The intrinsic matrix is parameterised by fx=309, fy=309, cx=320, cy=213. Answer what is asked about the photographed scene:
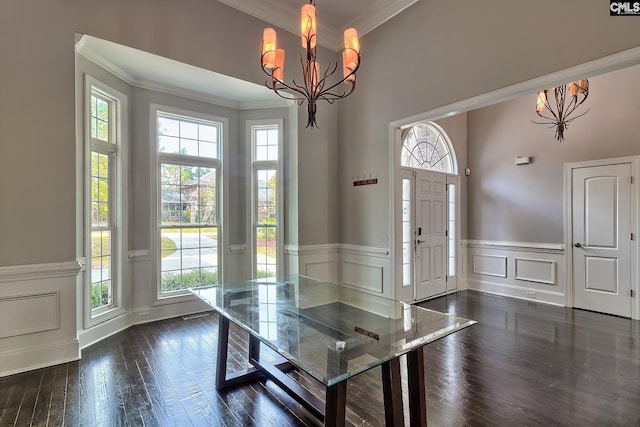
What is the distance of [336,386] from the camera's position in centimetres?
144

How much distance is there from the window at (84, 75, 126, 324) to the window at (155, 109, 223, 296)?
462mm

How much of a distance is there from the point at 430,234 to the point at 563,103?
2525mm

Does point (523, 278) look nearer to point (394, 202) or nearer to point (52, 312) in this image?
point (394, 202)

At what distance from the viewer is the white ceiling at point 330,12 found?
12.4 ft

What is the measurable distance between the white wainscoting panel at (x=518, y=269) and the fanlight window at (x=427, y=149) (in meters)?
1.54

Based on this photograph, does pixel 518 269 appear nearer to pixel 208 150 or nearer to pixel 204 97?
pixel 208 150

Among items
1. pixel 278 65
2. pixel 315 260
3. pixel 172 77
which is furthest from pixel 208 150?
pixel 278 65

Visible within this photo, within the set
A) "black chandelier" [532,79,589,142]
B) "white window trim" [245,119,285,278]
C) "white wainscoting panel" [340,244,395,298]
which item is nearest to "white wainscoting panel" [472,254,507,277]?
"black chandelier" [532,79,589,142]

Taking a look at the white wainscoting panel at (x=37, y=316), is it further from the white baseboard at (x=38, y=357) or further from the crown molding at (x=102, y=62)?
the crown molding at (x=102, y=62)

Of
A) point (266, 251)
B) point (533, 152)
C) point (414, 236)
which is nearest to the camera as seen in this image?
point (266, 251)

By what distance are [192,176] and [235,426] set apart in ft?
10.6

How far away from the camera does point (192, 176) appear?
14.2 ft

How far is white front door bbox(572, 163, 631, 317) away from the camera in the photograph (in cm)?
410

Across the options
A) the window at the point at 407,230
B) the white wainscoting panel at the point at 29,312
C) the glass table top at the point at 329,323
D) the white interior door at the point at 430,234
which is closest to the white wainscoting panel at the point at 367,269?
the window at the point at 407,230
